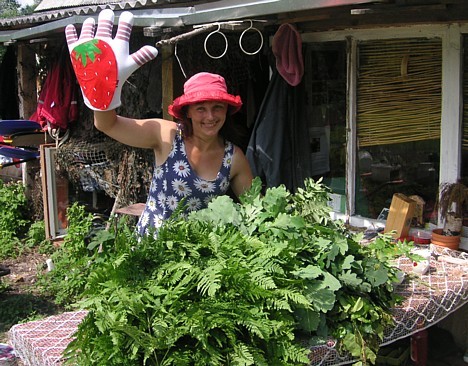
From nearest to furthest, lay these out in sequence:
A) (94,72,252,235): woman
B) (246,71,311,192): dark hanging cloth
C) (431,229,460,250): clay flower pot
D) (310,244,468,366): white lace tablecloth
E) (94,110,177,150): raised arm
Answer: (310,244,468,366): white lace tablecloth
(94,110,177,150): raised arm
(94,72,252,235): woman
(431,229,460,250): clay flower pot
(246,71,311,192): dark hanging cloth

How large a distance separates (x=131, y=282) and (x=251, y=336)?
0.47m

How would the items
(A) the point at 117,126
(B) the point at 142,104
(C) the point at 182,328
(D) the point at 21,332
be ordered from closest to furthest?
(C) the point at 182,328, (D) the point at 21,332, (A) the point at 117,126, (B) the point at 142,104

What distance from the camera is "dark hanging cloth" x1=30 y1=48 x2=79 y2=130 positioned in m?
6.99

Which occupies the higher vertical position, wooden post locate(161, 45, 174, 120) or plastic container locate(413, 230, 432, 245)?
wooden post locate(161, 45, 174, 120)

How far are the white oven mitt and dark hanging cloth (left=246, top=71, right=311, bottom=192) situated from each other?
210cm

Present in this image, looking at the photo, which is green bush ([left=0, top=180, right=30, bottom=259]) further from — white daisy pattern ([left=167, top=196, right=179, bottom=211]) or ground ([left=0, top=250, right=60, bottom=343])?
white daisy pattern ([left=167, top=196, right=179, bottom=211])

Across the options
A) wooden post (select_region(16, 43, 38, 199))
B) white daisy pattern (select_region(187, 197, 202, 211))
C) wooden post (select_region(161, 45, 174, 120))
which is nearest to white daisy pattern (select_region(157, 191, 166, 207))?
white daisy pattern (select_region(187, 197, 202, 211))

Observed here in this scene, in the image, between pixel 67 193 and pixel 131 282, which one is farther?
pixel 67 193

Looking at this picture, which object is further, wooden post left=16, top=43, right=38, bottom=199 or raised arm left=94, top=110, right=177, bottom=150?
wooden post left=16, top=43, right=38, bottom=199

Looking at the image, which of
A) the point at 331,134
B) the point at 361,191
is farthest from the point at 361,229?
the point at 331,134

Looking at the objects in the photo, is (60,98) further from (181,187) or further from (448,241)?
(448,241)

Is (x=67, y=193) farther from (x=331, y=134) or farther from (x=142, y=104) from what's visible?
(x=331, y=134)

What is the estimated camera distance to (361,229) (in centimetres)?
467

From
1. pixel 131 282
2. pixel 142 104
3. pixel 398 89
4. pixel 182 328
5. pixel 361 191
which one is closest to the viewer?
pixel 182 328
